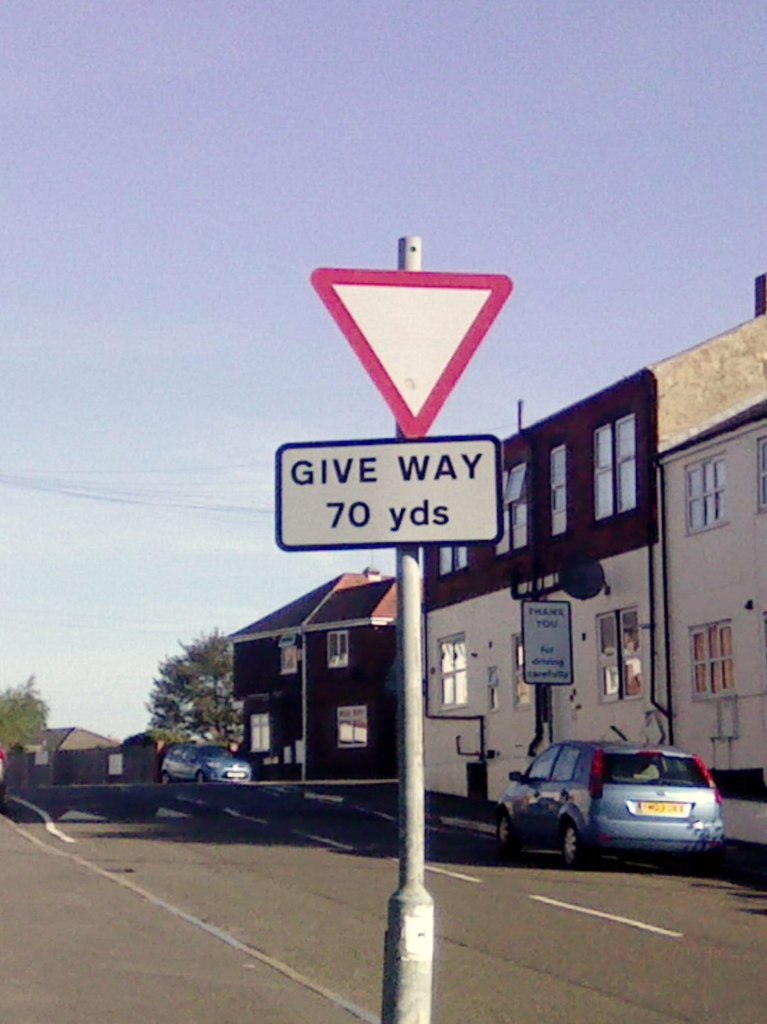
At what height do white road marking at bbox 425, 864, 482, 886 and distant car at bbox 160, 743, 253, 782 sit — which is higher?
white road marking at bbox 425, 864, 482, 886

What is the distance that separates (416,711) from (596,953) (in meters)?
8.34

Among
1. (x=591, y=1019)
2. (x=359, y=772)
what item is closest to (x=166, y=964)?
(x=591, y=1019)

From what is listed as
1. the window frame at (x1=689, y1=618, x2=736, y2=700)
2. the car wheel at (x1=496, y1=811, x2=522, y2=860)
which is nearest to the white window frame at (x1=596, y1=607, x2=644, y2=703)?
the window frame at (x1=689, y1=618, x2=736, y2=700)

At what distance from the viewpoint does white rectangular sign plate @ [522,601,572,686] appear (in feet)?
107

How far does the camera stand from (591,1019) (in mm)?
10688

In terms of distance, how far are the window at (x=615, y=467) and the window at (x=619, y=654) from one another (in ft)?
6.79

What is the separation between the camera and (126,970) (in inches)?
475

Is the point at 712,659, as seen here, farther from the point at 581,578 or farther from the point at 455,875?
the point at 455,875

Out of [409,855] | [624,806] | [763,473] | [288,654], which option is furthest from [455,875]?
[288,654]

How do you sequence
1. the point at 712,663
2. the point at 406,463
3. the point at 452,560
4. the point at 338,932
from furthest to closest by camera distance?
the point at 452,560, the point at 712,663, the point at 338,932, the point at 406,463

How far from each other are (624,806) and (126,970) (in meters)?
9.91

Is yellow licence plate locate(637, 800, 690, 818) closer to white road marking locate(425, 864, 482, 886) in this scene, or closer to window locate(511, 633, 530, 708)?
white road marking locate(425, 864, 482, 886)

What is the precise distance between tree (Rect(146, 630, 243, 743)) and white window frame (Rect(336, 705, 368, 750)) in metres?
44.8

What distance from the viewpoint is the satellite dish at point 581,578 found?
34.2 meters
